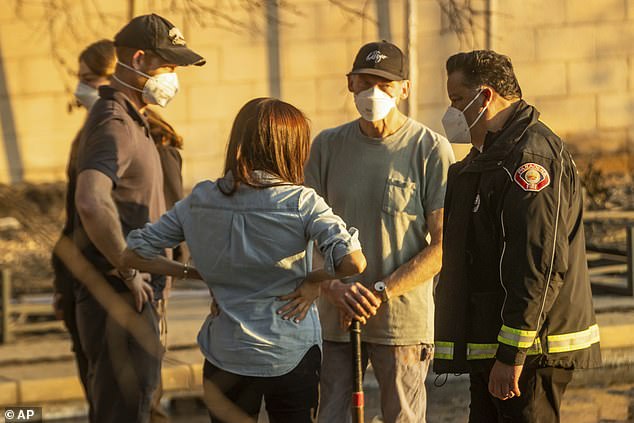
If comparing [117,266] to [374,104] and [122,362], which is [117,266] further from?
[374,104]

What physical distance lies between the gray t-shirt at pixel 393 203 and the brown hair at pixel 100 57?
4.97ft

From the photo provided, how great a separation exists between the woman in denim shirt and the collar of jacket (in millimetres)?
558

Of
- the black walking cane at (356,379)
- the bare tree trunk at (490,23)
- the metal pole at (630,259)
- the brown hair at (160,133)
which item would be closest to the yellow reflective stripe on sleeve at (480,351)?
the black walking cane at (356,379)

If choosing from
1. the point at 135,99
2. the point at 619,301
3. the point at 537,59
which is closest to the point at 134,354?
the point at 135,99

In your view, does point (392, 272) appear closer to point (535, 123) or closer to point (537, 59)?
point (535, 123)

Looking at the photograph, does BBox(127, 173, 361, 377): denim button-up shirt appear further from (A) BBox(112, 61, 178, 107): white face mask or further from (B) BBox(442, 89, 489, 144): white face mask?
(A) BBox(112, 61, 178, 107): white face mask

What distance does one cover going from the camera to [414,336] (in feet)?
18.4

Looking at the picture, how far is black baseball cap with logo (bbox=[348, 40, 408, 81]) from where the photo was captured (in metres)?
5.59

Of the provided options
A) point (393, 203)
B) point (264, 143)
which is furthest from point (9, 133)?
point (264, 143)

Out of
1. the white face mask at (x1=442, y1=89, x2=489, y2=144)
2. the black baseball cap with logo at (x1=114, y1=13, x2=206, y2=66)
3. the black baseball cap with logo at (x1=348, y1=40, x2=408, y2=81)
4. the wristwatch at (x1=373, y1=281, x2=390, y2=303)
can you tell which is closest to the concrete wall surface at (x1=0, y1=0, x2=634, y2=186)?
the black baseball cap with logo at (x1=114, y1=13, x2=206, y2=66)

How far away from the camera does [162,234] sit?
15.2 feet

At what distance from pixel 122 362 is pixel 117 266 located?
0.37 m

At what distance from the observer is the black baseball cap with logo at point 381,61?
559 centimetres

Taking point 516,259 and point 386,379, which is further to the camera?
point 386,379
